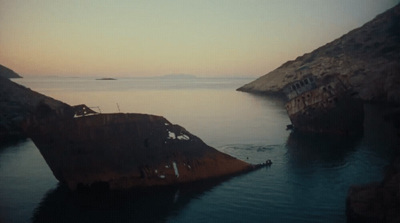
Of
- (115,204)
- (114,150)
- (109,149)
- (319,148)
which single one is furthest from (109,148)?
(319,148)

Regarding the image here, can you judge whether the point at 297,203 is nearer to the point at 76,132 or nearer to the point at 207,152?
the point at 207,152

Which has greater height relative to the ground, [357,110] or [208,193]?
[357,110]

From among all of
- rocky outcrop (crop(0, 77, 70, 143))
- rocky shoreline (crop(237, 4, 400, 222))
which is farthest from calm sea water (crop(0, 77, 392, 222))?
rocky outcrop (crop(0, 77, 70, 143))

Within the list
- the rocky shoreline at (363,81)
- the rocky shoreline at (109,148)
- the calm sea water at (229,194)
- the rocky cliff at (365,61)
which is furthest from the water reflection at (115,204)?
the rocky cliff at (365,61)

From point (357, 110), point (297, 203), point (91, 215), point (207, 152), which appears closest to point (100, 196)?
point (91, 215)

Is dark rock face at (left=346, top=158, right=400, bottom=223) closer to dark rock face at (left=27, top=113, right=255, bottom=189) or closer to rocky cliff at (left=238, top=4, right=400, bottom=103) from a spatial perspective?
dark rock face at (left=27, top=113, right=255, bottom=189)
